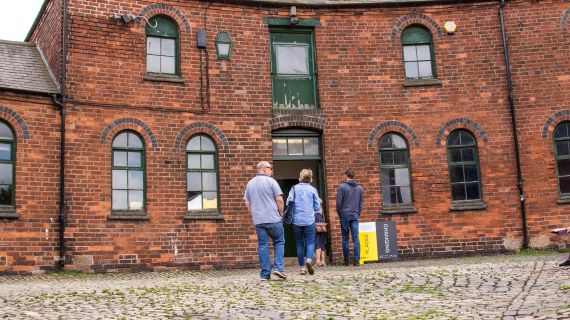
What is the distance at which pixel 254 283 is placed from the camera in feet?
36.4

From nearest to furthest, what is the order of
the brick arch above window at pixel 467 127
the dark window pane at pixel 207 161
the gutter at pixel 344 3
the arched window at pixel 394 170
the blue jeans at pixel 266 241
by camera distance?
1. the blue jeans at pixel 266 241
2. the dark window pane at pixel 207 161
3. the arched window at pixel 394 170
4. the gutter at pixel 344 3
5. the brick arch above window at pixel 467 127

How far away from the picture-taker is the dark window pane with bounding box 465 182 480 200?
17.9 meters

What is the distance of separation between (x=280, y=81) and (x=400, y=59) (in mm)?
3031

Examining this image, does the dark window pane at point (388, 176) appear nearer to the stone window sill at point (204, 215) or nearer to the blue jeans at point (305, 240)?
the stone window sill at point (204, 215)

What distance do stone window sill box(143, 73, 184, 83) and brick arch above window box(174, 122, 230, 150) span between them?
1.09 metres

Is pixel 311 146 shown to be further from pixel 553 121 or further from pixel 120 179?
pixel 553 121

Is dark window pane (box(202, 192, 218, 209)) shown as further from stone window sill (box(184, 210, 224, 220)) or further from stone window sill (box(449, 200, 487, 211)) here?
stone window sill (box(449, 200, 487, 211))

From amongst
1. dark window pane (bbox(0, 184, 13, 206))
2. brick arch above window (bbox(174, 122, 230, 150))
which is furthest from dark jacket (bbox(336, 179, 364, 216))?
dark window pane (bbox(0, 184, 13, 206))

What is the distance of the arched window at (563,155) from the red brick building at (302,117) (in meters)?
0.05

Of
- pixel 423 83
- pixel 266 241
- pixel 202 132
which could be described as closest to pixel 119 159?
pixel 202 132

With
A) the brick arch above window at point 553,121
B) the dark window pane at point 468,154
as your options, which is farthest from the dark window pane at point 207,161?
the brick arch above window at point 553,121

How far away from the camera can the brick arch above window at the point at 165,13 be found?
1681 centimetres

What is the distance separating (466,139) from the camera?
18.1 m

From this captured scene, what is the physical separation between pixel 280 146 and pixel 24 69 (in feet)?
19.9
